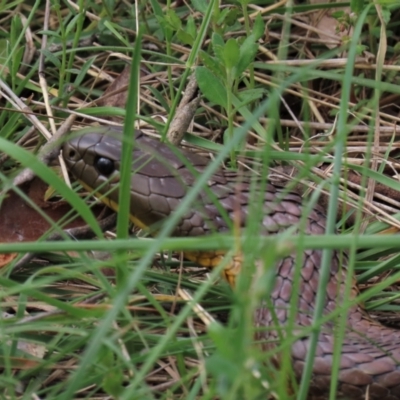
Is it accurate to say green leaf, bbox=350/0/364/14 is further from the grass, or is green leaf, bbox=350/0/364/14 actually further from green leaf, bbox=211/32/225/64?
green leaf, bbox=211/32/225/64

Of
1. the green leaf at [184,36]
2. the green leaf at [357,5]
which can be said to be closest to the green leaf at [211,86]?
the green leaf at [184,36]

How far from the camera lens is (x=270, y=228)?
2.35m

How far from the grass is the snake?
8 cm

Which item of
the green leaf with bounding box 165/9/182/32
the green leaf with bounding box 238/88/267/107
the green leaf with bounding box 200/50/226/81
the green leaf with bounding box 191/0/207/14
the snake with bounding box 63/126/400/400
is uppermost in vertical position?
the green leaf with bounding box 191/0/207/14

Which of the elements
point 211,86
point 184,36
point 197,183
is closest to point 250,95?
point 211,86

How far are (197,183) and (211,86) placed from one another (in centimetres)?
120

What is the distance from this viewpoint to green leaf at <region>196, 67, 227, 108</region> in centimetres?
261

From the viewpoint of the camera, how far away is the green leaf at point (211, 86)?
2607 mm

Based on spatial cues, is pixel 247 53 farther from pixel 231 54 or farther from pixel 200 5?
pixel 200 5

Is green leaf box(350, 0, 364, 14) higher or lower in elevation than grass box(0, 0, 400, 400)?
higher

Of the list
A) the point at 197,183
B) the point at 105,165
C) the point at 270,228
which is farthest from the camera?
the point at 105,165

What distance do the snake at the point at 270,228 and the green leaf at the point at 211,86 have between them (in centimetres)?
21

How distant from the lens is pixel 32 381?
6.54ft

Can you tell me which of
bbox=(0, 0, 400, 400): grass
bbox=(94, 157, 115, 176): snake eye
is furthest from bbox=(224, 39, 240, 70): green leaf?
bbox=(94, 157, 115, 176): snake eye
